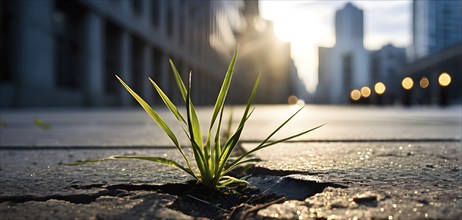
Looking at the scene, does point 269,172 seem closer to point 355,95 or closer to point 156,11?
point 156,11

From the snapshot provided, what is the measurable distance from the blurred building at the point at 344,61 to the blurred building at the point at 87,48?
88.4 m

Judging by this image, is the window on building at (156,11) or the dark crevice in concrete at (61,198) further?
the window on building at (156,11)

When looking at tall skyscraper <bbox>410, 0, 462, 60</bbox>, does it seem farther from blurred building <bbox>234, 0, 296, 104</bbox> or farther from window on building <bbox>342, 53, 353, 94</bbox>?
window on building <bbox>342, 53, 353, 94</bbox>

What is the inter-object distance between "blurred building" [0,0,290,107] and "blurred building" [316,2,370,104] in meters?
88.4

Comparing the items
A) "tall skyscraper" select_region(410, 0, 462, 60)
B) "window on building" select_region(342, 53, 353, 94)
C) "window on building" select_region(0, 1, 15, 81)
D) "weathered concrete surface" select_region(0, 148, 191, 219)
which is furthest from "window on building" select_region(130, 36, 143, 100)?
"window on building" select_region(342, 53, 353, 94)

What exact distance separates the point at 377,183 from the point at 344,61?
131 metres

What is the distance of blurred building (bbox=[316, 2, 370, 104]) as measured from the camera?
377 feet

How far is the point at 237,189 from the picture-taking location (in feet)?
2.95

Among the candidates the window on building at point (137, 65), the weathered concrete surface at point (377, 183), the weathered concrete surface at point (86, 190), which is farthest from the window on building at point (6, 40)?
the weathered concrete surface at point (377, 183)

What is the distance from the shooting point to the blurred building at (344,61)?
115 meters

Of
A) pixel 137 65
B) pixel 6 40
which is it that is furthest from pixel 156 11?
pixel 6 40

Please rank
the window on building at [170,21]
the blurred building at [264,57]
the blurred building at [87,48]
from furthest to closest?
the blurred building at [264,57]
the window on building at [170,21]
the blurred building at [87,48]

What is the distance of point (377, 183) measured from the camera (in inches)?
33.9

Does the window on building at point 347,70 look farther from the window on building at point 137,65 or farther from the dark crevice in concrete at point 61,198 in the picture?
the dark crevice in concrete at point 61,198
